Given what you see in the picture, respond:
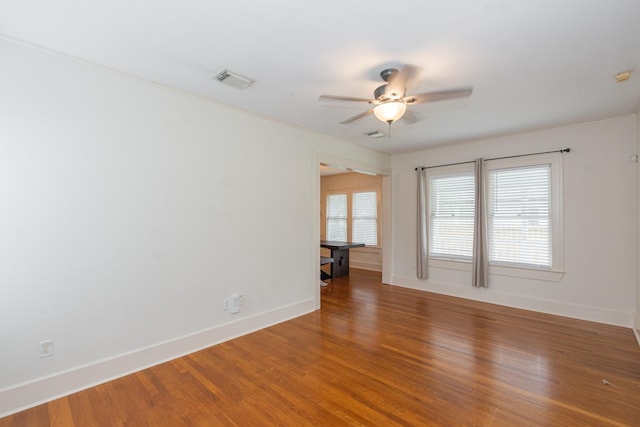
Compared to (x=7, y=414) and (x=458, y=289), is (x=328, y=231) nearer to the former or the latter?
(x=458, y=289)

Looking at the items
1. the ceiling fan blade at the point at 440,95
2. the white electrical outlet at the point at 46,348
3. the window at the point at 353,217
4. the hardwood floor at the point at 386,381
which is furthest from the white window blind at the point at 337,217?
the white electrical outlet at the point at 46,348

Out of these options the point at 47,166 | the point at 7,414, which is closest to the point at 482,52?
the point at 47,166

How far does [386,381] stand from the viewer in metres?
2.48

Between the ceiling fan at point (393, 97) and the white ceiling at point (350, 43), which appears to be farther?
the ceiling fan at point (393, 97)

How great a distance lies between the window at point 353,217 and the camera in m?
7.64

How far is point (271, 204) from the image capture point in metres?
3.86

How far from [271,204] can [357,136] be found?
179 cm

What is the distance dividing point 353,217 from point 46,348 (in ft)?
21.3

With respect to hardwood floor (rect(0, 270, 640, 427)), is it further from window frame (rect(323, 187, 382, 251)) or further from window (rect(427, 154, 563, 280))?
window frame (rect(323, 187, 382, 251))

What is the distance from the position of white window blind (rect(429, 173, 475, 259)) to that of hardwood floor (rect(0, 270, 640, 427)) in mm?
1564

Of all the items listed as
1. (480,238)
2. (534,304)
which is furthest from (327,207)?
(534,304)

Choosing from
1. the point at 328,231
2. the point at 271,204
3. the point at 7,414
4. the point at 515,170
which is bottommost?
the point at 7,414

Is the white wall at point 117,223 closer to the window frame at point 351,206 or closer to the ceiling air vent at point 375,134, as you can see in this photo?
the ceiling air vent at point 375,134

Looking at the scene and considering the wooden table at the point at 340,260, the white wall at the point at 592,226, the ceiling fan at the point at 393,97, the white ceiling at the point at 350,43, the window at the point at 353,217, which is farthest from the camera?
the window at the point at 353,217
